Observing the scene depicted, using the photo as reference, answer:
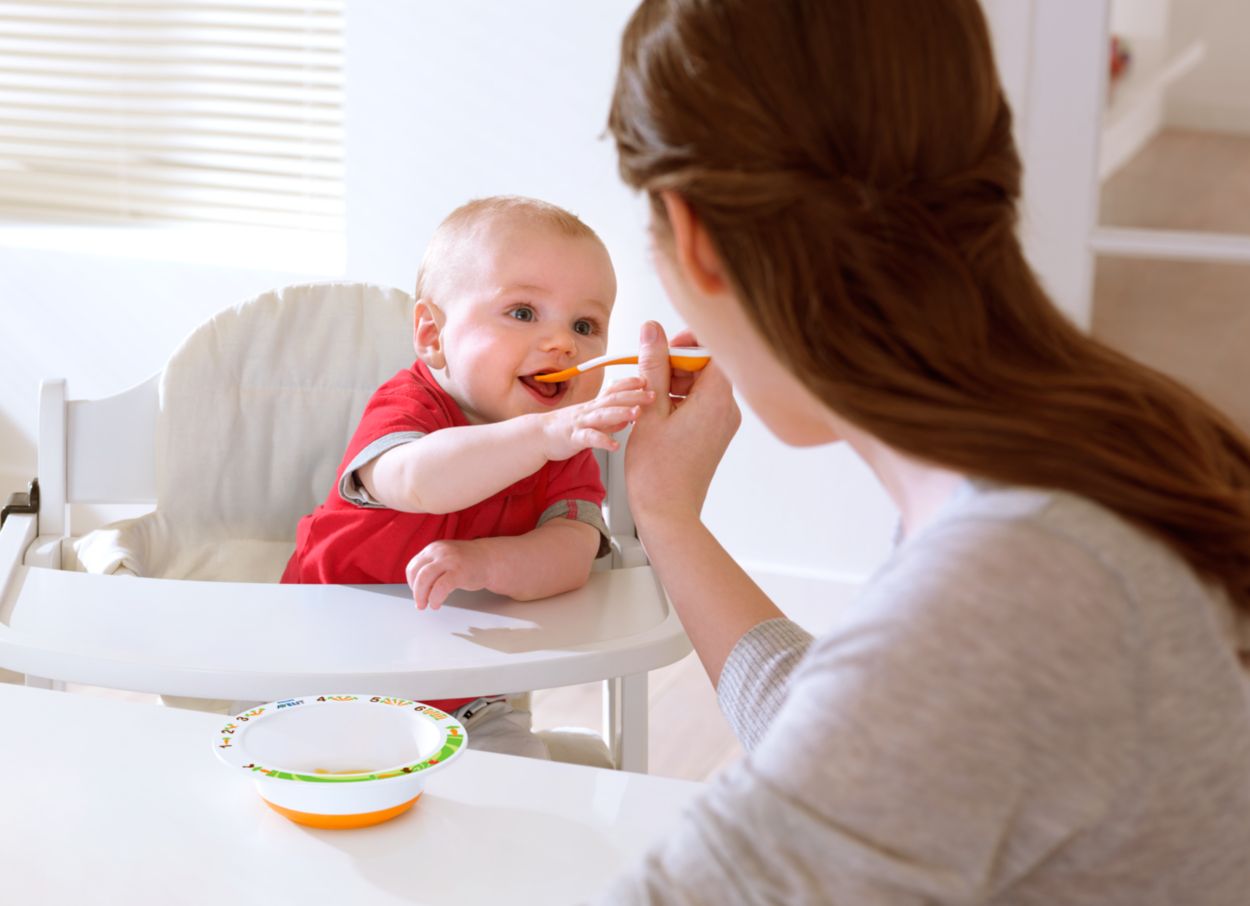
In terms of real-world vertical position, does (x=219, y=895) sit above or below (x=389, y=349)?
below

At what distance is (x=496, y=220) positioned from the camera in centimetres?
158

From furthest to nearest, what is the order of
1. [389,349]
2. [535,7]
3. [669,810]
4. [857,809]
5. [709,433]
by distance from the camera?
[535,7] → [389,349] → [709,433] → [669,810] → [857,809]

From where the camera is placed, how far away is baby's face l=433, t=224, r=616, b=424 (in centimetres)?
154

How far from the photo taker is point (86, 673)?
1212mm

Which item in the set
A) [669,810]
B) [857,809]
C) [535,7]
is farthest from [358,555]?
[535,7]

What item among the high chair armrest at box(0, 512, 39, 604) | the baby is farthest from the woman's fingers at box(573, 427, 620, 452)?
the high chair armrest at box(0, 512, 39, 604)

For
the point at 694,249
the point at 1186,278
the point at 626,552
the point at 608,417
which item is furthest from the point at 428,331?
the point at 1186,278

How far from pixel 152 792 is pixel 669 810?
1.12ft

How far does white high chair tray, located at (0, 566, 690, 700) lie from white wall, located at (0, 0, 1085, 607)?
149cm

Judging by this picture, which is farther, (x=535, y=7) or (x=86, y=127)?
(x=86, y=127)

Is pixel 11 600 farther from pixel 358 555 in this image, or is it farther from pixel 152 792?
pixel 152 792

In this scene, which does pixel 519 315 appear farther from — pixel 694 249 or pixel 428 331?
pixel 694 249

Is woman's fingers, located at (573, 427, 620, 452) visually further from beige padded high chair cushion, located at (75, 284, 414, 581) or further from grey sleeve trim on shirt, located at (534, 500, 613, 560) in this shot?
beige padded high chair cushion, located at (75, 284, 414, 581)

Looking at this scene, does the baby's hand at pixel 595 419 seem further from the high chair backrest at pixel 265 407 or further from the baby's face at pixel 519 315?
the high chair backrest at pixel 265 407
